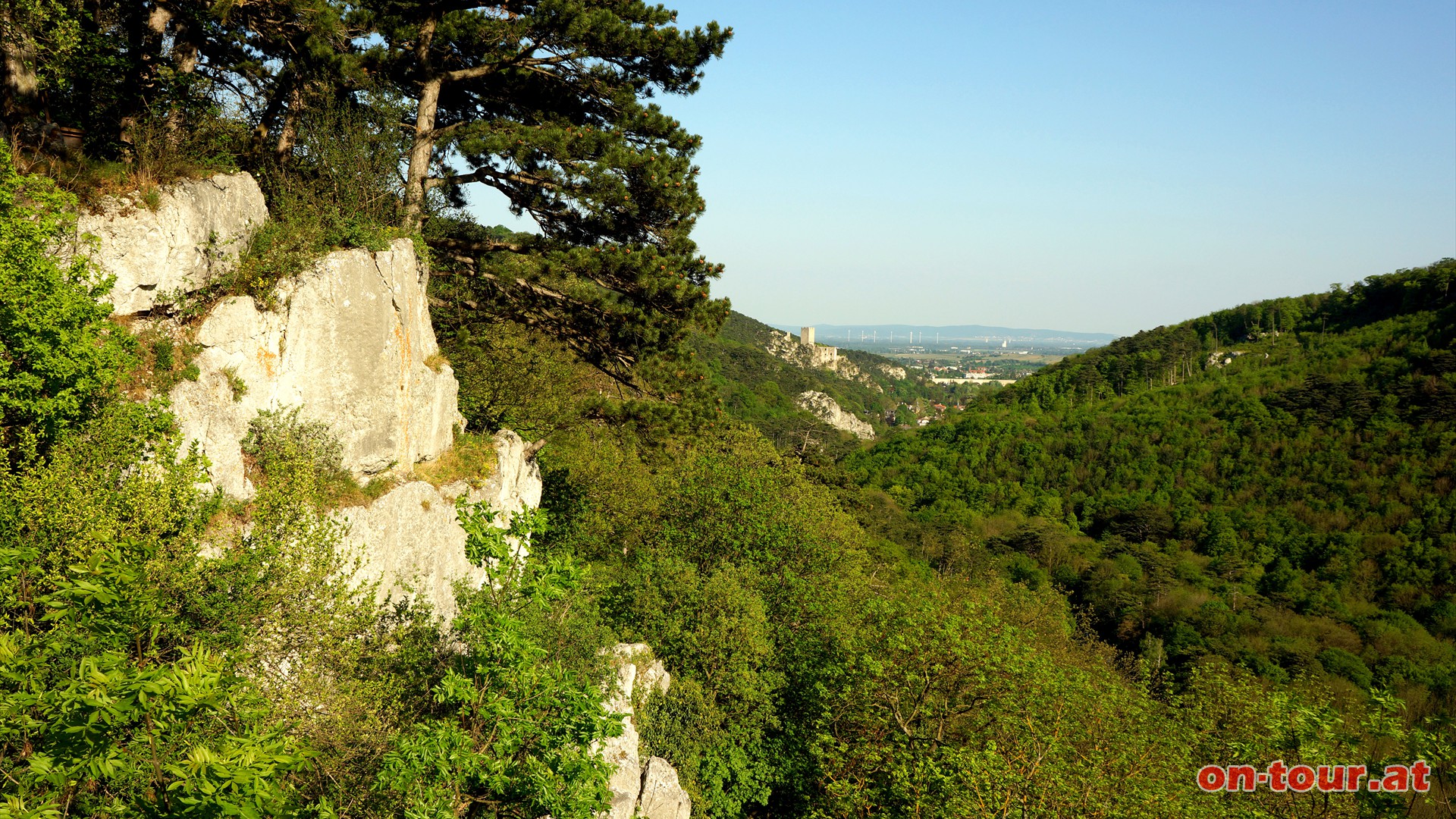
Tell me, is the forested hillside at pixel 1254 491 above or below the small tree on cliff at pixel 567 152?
below

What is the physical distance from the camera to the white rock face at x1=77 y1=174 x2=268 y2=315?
32.0 ft

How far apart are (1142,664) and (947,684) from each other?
66.1 feet

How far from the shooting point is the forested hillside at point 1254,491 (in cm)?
4653

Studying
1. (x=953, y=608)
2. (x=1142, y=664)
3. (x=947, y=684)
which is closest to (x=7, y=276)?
(x=947, y=684)

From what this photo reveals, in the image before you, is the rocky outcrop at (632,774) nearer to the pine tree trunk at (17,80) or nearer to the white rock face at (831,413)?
the pine tree trunk at (17,80)

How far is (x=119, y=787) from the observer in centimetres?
630

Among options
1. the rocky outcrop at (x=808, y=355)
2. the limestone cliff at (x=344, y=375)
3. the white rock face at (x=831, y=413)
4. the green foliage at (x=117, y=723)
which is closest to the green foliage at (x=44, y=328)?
the limestone cliff at (x=344, y=375)

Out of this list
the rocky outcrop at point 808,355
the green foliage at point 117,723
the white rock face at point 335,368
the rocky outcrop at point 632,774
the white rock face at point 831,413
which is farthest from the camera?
the rocky outcrop at point 808,355

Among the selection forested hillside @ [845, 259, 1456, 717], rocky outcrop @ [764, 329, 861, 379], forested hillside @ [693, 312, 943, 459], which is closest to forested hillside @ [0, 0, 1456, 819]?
forested hillside @ [845, 259, 1456, 717]

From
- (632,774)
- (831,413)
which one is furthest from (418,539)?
(831,413)

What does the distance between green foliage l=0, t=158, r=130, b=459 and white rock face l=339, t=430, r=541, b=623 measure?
3578mm

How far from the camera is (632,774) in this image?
13.0 meters

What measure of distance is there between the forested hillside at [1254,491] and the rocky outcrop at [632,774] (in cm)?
2616

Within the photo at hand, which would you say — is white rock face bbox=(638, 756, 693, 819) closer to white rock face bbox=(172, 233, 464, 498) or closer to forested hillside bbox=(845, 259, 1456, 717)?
white rock face bbox=(172, 233, 464, 498)
